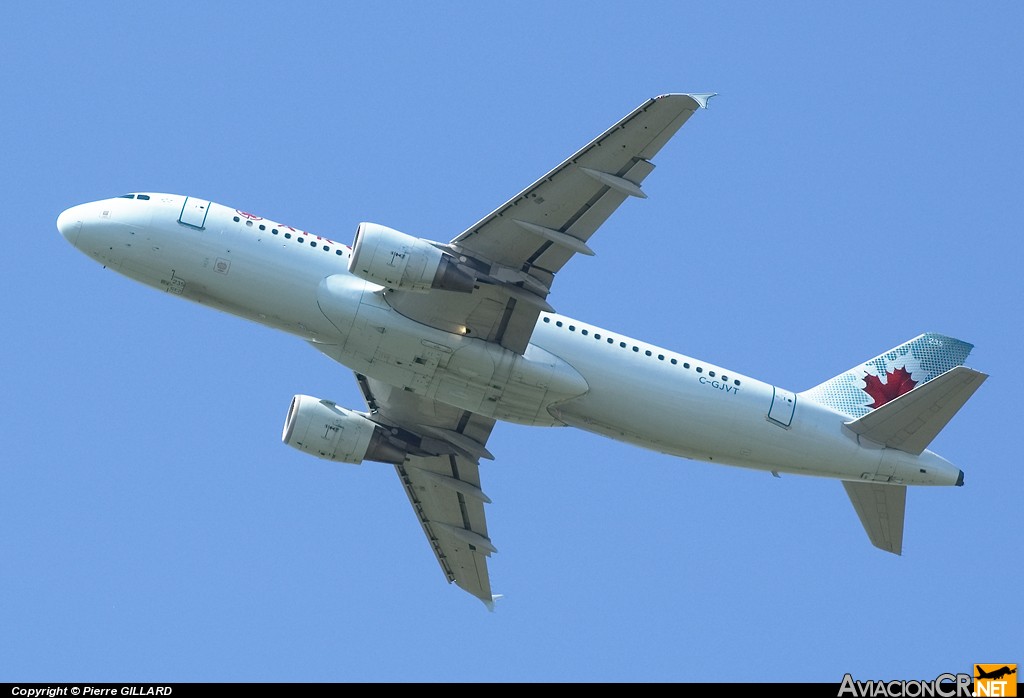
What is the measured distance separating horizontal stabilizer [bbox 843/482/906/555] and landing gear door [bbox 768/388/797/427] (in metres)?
4.23

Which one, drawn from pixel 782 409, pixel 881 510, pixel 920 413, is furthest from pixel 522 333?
pixel 881 510

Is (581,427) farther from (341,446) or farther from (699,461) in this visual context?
(341,446)

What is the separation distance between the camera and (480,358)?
147ft

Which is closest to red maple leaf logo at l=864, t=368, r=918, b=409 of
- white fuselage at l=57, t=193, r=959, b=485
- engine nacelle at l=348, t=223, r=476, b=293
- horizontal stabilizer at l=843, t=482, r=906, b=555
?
white fuselage at l=57, t=193, r=959, b=485

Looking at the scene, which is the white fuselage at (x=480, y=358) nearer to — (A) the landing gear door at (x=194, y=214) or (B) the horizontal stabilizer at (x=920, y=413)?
(A) the landing gear door at (x=194, y=214)

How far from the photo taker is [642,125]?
133 feet

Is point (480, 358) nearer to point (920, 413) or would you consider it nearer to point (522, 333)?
point (522, 333)

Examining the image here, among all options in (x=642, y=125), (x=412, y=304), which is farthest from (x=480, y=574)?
(x=642, y=125)

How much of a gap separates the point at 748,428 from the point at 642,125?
12180mm

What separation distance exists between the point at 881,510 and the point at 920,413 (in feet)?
14.9

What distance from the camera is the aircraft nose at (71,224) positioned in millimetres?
45156

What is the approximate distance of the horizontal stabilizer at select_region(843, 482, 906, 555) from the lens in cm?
4938

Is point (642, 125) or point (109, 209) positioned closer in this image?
point (642, 125)

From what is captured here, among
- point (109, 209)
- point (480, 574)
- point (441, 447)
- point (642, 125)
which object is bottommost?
point (480, 574)
